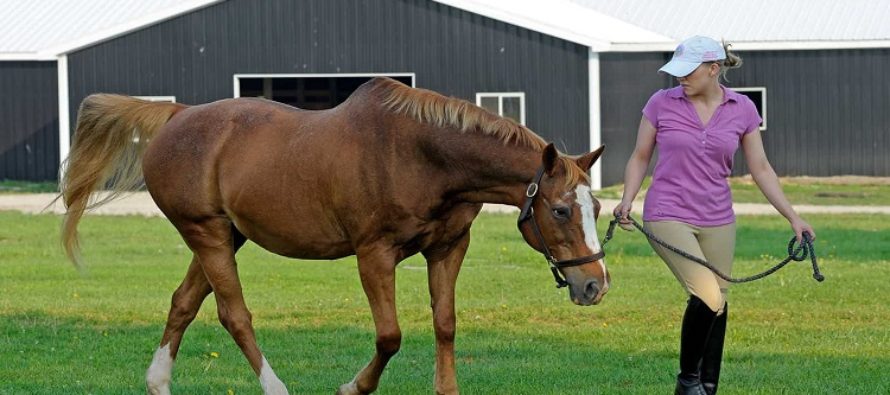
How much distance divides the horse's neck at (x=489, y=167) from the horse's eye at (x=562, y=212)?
0.22 meters

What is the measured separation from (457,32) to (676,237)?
79.5 ft

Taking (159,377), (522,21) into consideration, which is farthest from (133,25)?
(159,377)

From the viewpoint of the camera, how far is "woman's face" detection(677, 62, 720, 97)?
826 cm

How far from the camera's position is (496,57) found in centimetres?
3244

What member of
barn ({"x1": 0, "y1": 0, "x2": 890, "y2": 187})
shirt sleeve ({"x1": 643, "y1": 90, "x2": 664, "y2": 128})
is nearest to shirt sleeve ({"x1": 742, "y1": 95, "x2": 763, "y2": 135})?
shirt sleeve ({"x1": 643, "y1": 90, "x2": 664, "y2": 128})

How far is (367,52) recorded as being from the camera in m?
32.6

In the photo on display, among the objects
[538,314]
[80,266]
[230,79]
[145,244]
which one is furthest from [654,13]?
[80,266]

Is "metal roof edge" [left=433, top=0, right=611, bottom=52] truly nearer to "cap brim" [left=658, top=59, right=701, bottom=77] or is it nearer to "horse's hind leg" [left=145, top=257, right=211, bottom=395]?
"horse's hind leg" [left=145, top=257, right=211, bottom=395]

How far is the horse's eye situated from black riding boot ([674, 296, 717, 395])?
1086 millimetres

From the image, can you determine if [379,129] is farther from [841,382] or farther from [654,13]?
[654,13]

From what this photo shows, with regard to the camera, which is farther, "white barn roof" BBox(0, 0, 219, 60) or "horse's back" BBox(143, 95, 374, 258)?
"white barn roof" BBox(0, 0, 219, 60)

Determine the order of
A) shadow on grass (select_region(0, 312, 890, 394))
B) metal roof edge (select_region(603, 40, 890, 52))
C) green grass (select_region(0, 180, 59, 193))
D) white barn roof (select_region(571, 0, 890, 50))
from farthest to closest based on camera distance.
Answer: white barn roof (select_region(571, 0, 890, 50))
metal roof edge (select_region(603, 40, 890, 52))
green grass (select_region(0, 180, 59, 193))
shadow on grass (select_region(0, 312, 890, 394))

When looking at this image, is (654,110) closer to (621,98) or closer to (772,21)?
(621,98)

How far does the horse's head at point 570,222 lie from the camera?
25.5 ft
